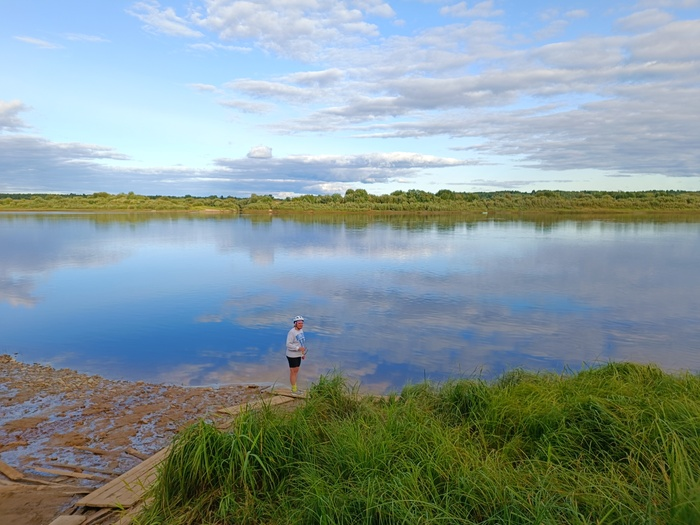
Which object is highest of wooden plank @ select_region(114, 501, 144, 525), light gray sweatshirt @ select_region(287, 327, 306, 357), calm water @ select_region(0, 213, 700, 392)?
light gray sweatshirt @ select_region(287, 327, 306, 357)

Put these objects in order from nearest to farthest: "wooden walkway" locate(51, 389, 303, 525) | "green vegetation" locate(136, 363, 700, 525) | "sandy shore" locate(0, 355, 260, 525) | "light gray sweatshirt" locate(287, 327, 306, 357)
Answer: "green vegetation" locate(136, 363, 700, 525), "wooden walkway" locate(51, 389, 303, 525), "sandy shore" locate(0, 355, 260, 525), "light gray sweatshirt" locate(287, 327, 306, 357)

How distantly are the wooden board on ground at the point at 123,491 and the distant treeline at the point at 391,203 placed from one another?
79.9 m

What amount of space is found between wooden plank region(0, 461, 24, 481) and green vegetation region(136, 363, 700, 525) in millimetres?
2014

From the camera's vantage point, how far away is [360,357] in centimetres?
1006

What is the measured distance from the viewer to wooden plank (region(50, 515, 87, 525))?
13.2 ft

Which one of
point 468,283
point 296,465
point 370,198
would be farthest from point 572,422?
point 370,198

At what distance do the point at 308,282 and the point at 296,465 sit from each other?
14.3 meters

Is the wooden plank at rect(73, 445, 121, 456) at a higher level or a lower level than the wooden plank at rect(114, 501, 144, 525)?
lower

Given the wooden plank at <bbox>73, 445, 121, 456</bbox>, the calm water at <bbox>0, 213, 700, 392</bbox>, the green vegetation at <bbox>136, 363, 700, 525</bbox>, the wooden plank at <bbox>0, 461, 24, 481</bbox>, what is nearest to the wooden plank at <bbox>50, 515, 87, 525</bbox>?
the green vegetation at <bbox>136, 363, 700, 525</bbox>

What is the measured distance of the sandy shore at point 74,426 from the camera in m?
4.74

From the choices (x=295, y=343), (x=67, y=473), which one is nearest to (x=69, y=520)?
(x=67, y=473)

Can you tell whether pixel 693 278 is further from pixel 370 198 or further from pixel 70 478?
pixel 370 198

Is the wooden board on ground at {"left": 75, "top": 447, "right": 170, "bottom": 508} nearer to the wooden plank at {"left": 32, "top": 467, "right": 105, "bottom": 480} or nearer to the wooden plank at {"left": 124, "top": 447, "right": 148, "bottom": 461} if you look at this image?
the wooden plank at {"left": 32, "top": 467, "right": 105, "bottom": 480}

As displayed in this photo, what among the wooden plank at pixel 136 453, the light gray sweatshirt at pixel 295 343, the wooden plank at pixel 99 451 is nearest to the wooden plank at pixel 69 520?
the wooden plank at pixel 136 453
